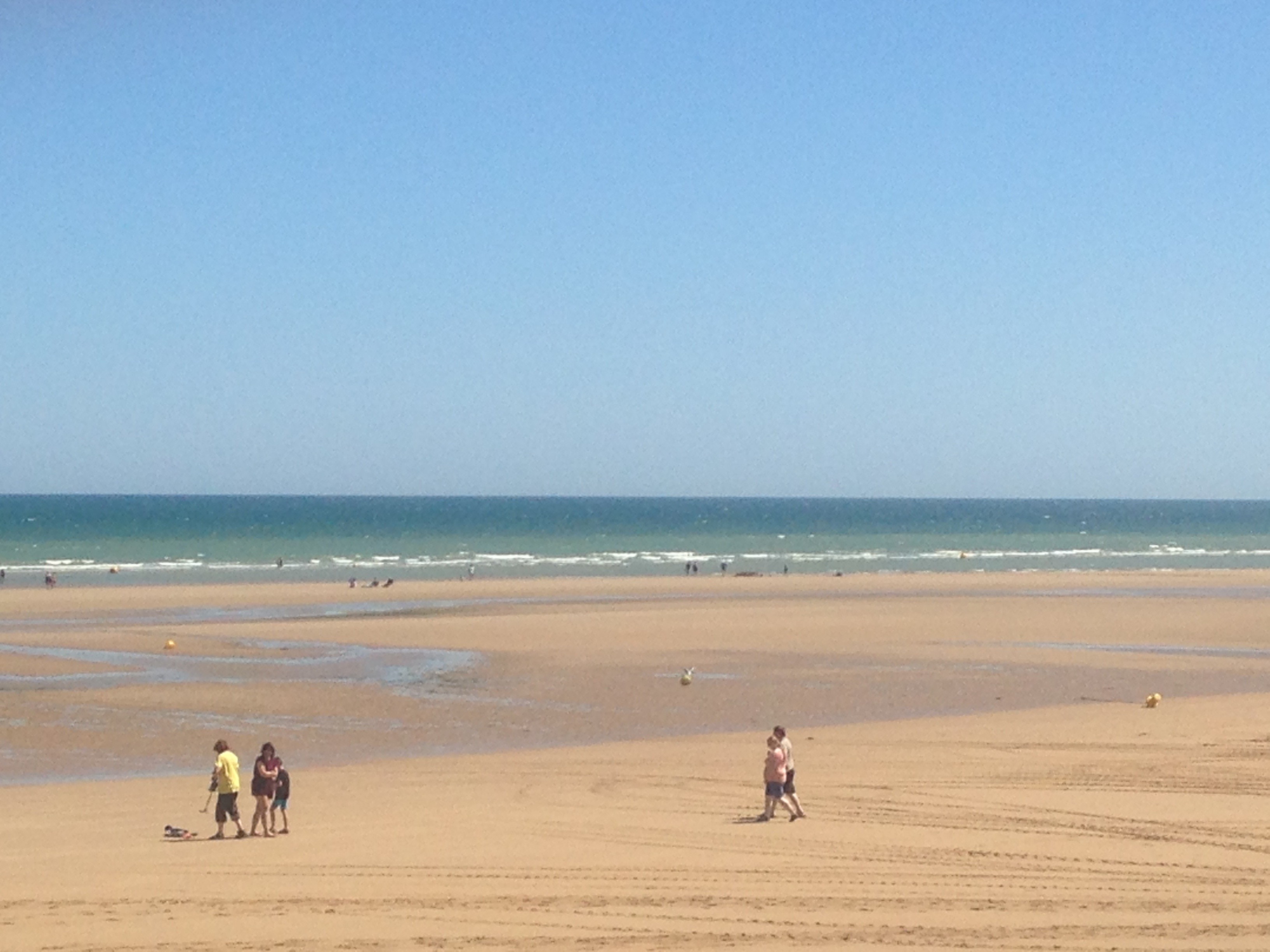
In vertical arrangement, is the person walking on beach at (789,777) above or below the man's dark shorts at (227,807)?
above

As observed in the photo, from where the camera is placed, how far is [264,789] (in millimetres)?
16109

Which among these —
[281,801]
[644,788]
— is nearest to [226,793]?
[281,801]

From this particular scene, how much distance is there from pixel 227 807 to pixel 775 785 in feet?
19.5

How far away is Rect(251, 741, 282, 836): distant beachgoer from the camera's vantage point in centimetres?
1612

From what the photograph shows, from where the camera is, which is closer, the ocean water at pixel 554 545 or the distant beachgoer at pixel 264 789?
the distant beachgoer at pixel 264 789

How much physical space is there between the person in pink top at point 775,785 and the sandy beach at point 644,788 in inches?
10.1

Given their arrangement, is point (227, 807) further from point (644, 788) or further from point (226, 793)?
point (644, 788)

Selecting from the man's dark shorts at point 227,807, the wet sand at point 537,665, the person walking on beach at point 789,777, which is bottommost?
the wet sand at point 537,665

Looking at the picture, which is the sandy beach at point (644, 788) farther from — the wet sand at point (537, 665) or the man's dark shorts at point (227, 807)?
the man's dark shorts at point (227, 807)

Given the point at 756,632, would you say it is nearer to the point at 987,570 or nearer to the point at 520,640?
the point at 520,640

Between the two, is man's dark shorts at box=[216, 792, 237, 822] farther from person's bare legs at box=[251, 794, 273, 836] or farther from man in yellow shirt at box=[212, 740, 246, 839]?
person's bare legs at box=[251, 794, 273, 836]

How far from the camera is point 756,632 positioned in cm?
4150

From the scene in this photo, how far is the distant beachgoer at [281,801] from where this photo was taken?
16.3 meters

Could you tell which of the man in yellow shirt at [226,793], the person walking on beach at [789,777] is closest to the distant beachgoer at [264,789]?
the man in yellow shirt at [226,793]
